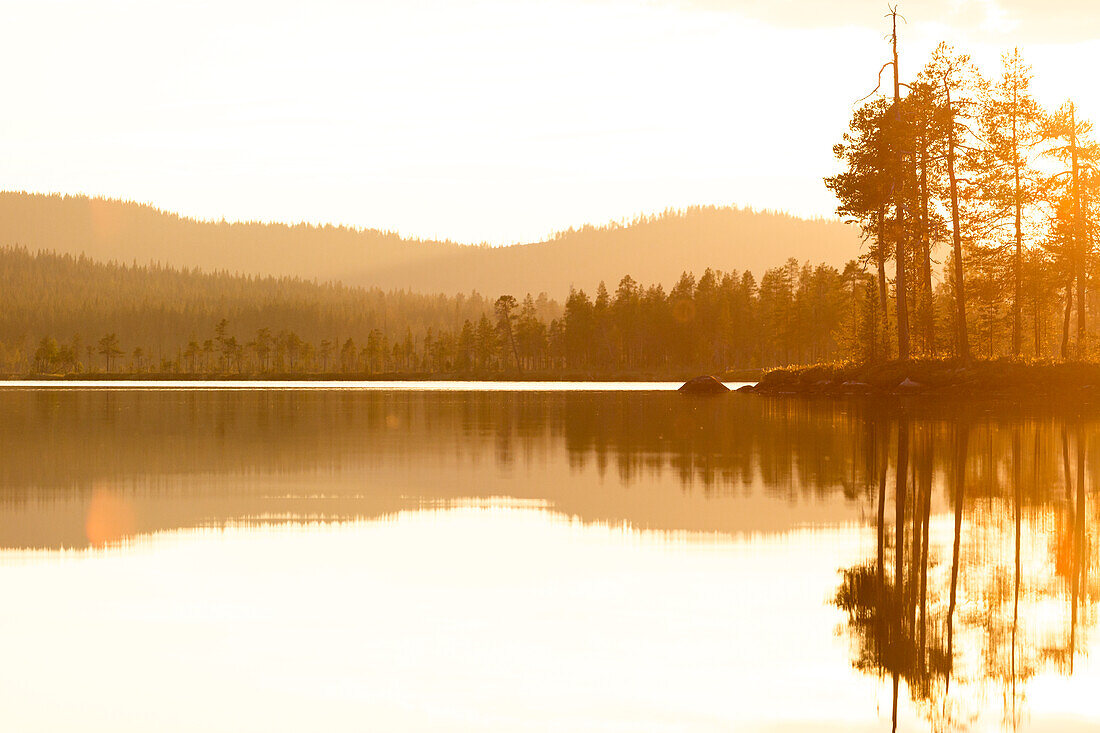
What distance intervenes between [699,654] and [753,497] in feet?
33.8

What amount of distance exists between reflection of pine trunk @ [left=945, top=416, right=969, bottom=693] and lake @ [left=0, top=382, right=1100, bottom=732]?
0.05 m

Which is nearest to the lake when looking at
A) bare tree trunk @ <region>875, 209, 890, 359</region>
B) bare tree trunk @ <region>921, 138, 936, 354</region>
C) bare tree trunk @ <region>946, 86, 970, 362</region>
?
bare tree trunk @ <region>946, 86, 970, 362</region>

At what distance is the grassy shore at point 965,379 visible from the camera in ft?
182

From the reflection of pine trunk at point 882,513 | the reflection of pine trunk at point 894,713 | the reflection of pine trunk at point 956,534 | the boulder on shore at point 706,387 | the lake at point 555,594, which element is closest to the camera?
the reflection of pine trunk at point 894,713

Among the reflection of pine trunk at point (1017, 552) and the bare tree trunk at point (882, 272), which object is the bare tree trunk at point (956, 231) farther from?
the reflection of pine trunk at point (1017, 552)

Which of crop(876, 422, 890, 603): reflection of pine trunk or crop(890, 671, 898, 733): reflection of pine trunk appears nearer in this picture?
crop(890, 671, 898, 733): reflection of pine trunk

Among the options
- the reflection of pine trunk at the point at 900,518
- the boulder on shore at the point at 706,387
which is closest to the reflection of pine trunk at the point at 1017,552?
the reflection of pine trunk at the point at 900,518

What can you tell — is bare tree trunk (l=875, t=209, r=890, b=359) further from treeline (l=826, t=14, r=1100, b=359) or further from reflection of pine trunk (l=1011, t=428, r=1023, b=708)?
reflection of pine trunk (l=1011, t=428, r=1023, b=708)

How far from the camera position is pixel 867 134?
68.6m

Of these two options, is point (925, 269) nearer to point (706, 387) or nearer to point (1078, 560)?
point (706, 387)

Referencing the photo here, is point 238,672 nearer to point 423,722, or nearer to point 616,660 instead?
point 423,722

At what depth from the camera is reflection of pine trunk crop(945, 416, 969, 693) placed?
32.0 feet

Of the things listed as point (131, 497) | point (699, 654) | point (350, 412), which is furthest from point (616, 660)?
point (350, 412)

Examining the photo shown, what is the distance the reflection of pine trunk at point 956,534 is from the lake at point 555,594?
0.05 m
